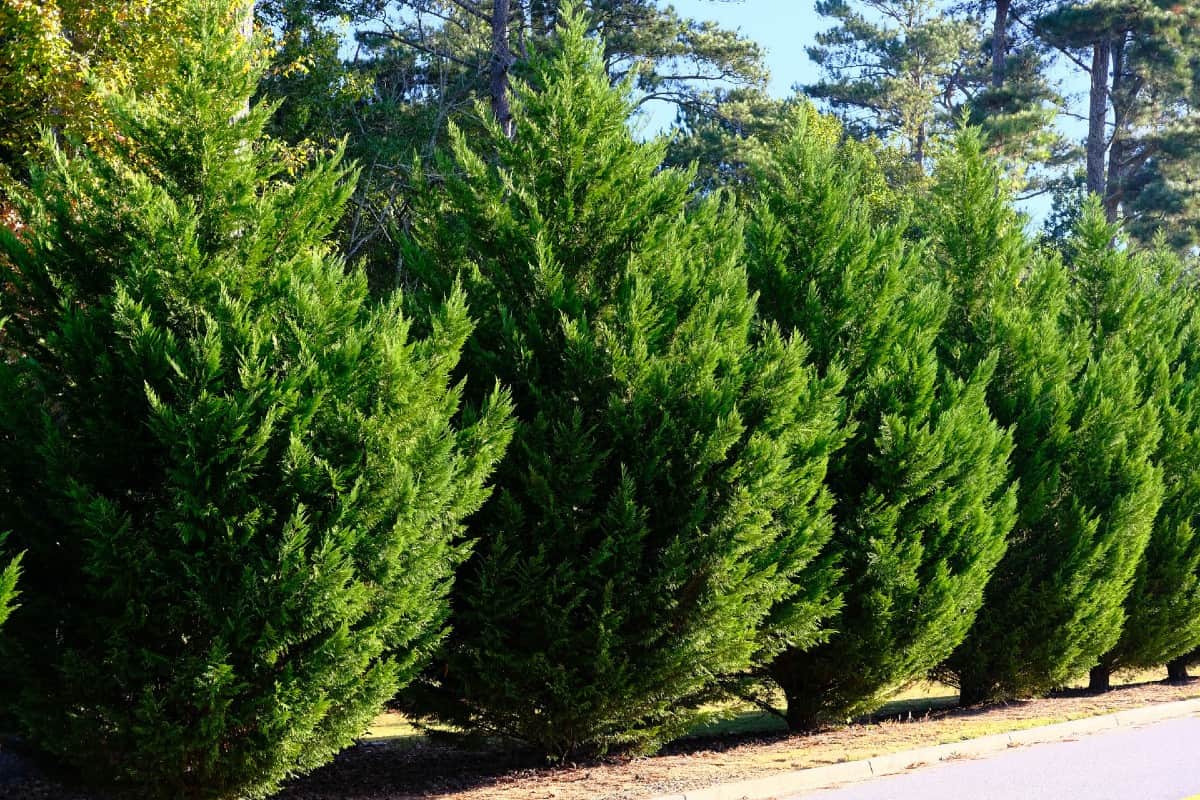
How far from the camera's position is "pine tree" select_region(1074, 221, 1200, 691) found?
623 inches

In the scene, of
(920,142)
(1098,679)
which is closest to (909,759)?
(1098,679)

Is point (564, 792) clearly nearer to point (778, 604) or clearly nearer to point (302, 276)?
point (778, 604)

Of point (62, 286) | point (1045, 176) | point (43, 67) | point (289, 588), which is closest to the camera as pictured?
point (289, 588)

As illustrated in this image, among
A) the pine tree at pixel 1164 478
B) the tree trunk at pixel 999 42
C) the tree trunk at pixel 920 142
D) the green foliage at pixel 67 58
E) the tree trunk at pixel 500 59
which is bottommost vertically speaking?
the pine tree at pixel 1164 478

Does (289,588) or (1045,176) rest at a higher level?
(1045,176)

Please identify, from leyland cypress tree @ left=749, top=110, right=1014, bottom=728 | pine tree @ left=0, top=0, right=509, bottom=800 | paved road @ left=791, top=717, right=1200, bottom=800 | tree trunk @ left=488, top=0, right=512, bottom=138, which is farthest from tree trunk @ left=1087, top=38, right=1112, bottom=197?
pine tree @ left=0, top=0, right=509, bottom=800

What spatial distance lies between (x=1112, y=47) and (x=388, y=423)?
125 ft

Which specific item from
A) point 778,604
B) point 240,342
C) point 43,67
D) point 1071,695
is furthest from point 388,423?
point 1071,695

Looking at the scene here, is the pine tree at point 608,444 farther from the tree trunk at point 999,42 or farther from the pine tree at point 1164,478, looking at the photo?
the tree trunk at point 999,42

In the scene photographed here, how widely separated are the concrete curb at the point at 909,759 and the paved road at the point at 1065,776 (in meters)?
0.20

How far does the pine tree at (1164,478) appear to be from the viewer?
52.0ft

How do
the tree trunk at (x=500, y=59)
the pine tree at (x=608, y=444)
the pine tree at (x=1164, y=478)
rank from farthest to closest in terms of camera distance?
the tree trunk at (x=500, y=59), the pine tree at (x=1164, y=478), the pine tree at (x=608, y=444)

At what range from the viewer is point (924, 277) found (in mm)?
15859

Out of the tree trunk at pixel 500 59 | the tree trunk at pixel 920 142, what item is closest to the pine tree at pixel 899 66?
the tree trunk at pixel 920 142
